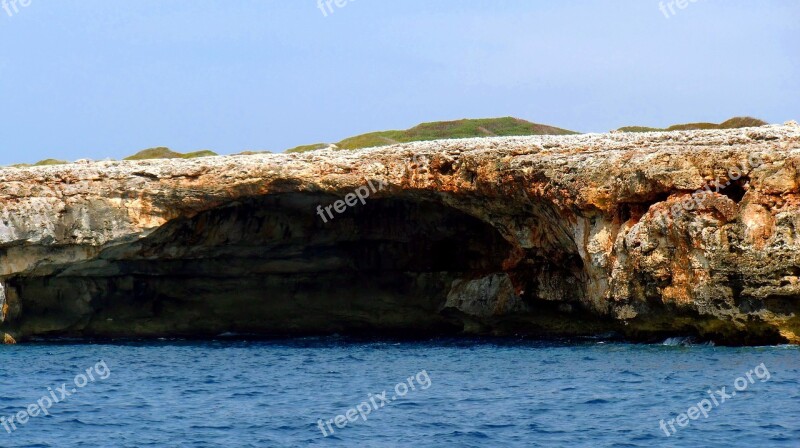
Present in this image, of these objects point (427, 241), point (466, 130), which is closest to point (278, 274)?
point (427, 241)

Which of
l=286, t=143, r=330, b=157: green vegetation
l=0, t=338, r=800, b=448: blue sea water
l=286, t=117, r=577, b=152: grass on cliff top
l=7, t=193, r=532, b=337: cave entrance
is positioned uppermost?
l=286, t=117, r=577, b=152: grass on cliff top

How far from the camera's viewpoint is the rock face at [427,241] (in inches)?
1446

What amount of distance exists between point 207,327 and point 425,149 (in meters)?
16.8

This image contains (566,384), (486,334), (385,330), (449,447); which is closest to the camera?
(449,447)

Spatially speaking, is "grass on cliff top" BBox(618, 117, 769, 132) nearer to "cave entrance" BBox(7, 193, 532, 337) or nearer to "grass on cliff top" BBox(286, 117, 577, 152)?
"grass on cliff top" BBox(286, 117, 577, 152)

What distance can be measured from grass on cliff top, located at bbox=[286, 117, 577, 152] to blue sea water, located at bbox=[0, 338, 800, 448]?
3374cm

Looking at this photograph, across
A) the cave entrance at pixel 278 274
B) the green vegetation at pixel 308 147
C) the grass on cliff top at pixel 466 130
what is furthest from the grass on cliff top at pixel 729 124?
the green vegetation at pixel 308 147

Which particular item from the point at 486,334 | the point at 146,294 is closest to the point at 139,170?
the point at 146,294

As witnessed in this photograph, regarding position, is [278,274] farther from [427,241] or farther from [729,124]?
[729,124]

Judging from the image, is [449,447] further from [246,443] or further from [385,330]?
[385,330]

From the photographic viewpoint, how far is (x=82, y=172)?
4684 centimetres

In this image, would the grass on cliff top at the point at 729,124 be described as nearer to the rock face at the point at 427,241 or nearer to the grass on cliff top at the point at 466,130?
the grass on cliff top at the point at 466,130

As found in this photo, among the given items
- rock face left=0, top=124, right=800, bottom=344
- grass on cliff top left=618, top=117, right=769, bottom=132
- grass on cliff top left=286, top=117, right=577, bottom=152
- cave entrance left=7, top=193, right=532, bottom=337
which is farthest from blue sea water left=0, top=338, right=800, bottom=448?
grass on cliff top left=286, top=117, right=577, bottom=152

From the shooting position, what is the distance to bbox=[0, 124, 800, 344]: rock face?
36719mm
